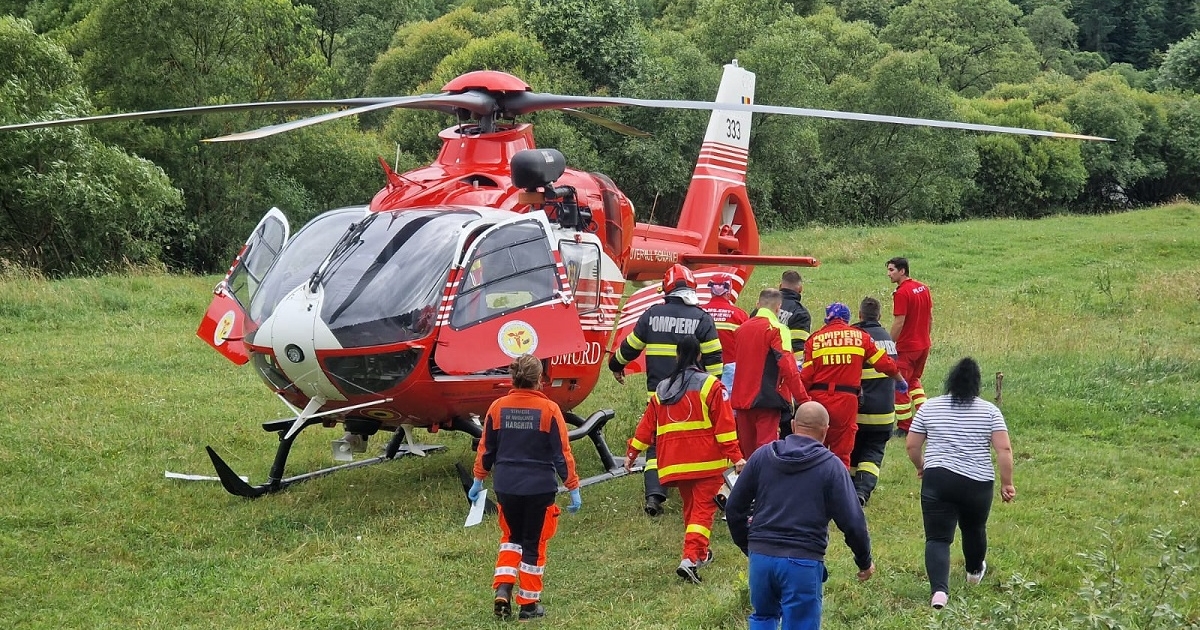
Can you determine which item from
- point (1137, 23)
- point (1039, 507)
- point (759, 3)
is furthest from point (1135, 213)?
point (1137, 23)

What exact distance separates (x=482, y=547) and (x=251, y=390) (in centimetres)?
577

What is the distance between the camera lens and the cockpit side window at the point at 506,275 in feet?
29.5

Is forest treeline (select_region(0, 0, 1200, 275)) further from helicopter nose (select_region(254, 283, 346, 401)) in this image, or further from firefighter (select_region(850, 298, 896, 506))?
firefighter (select_region(850, 298, 896, 506))

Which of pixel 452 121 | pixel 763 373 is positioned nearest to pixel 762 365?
pixel 763 373

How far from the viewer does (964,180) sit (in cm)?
4175

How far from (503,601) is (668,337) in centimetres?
256

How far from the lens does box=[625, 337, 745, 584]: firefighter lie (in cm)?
758

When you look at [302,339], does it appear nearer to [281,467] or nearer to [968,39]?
A: [281,467]

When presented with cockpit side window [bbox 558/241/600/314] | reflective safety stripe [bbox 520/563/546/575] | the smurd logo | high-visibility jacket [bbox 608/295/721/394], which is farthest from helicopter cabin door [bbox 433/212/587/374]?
reflective safety stripe [bbox 520/563/546/575]

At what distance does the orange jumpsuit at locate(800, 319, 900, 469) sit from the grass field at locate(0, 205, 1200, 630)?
29.8 inches

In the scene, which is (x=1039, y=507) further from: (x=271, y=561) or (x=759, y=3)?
(x=759, y=3)

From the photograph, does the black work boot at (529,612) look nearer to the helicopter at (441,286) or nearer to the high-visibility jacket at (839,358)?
the helicopter at (441,286)

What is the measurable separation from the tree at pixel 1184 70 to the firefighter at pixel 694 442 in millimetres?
54692

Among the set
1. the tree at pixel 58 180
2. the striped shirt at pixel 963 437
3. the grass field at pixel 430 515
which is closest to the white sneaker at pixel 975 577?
the grass field at pixel 430 515
